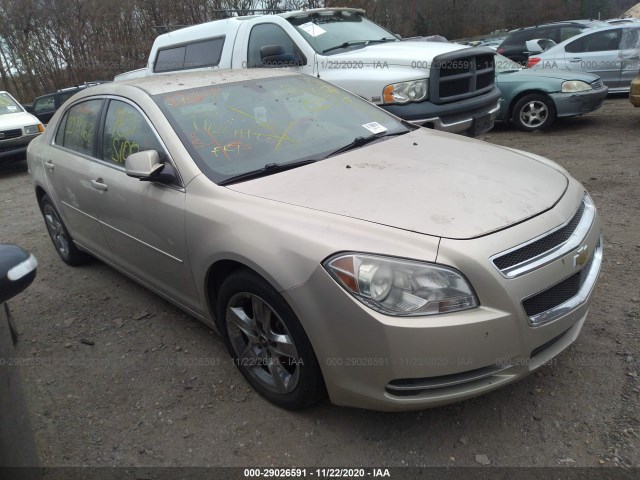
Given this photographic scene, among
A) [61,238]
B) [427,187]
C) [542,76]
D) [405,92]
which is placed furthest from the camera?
[542,76]

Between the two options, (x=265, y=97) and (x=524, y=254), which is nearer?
(x=524, y=254)

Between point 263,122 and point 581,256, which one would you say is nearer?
point 581,256

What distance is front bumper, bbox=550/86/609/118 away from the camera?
7.76 m

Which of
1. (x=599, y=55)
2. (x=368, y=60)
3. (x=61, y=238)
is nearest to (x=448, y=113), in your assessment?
(x=368, y=60)

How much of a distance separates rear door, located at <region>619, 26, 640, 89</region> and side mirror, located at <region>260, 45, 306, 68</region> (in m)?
6.82

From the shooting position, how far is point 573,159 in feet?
21.0

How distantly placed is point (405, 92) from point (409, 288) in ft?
12.9

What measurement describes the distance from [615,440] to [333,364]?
1.30 metres

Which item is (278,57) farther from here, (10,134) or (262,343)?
(10,134)

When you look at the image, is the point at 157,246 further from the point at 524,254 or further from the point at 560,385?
the point at 560,385

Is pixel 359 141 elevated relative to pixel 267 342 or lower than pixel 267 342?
elevated

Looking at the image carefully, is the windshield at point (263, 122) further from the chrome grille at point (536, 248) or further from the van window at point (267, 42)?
the van window at point (267, 42)

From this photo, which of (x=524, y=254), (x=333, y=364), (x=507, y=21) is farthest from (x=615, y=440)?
(x=507, y=21)

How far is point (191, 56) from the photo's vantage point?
743cm
